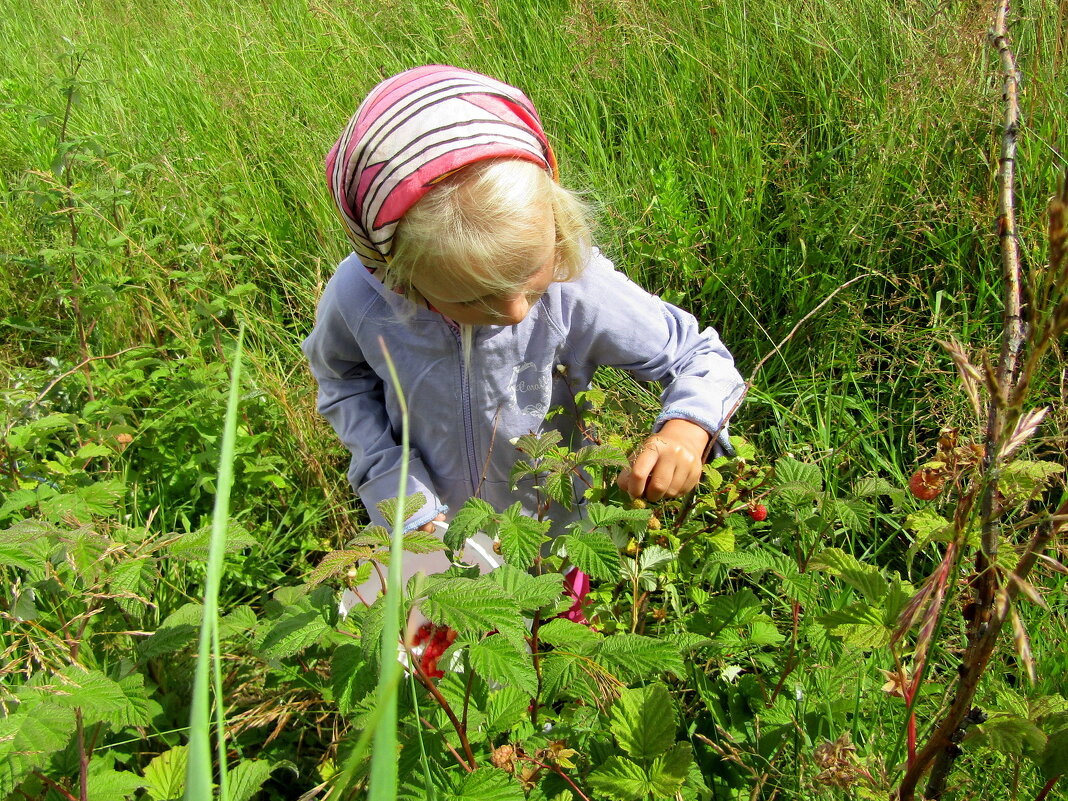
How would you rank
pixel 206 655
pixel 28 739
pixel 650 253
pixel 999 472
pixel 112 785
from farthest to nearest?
pixel 650 253 < pixel 112 785 < pixel 28 739 < pixel 999 472 < pixel 206 655

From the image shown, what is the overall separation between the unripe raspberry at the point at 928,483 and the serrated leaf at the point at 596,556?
39cm

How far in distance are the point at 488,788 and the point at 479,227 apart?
79 centimetres

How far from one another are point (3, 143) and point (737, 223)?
326cm

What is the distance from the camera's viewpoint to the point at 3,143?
3.55 metres

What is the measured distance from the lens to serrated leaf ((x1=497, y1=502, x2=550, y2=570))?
103cm

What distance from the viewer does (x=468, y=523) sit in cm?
103

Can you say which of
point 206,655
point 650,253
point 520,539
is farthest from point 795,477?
point 650,253

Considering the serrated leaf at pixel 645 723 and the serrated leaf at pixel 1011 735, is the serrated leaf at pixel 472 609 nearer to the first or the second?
the serrated leaf at pixel 645 723

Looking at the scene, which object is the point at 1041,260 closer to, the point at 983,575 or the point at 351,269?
the point at 983,575

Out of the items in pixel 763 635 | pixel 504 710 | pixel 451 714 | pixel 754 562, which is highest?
pixel 451 714

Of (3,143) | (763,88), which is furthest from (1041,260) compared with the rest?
(3,143)

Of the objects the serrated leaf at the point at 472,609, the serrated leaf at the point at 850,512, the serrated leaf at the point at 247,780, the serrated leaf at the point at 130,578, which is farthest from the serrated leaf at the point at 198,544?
the serrated leaf at the point at 850,512

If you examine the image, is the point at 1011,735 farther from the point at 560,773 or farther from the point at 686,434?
the point at 686,434

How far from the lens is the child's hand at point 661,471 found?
1320 millimetres
